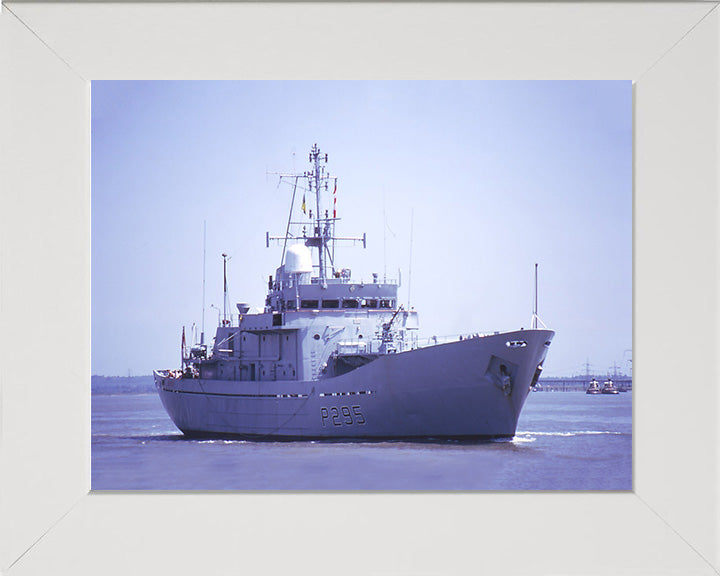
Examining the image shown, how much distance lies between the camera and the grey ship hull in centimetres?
1339

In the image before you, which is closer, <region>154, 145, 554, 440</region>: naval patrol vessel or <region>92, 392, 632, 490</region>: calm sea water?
<region>92, 392, 632, 490</region>: calm sea water

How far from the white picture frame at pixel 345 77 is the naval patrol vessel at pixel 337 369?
7260mm

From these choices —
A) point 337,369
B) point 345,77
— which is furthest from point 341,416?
point 345,77

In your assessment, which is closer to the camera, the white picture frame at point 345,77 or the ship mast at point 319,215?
the white picture frame at point 345,77

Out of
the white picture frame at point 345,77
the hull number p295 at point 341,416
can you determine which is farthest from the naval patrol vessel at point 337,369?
Result: the white picture frame at point 345,77

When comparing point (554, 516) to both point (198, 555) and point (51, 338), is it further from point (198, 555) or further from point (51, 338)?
point (51, 338)

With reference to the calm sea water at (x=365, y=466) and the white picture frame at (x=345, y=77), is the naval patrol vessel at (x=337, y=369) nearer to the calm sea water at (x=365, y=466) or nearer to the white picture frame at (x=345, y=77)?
the calm sea water at (x=365, y=466)

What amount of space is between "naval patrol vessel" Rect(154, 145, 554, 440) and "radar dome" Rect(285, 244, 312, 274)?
0.02 m

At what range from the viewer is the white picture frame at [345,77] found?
5262mm

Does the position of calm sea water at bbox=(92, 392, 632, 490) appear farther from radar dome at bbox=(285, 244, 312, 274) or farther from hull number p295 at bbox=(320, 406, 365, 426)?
radar dome at bbox=(285, 244, 312, 274)

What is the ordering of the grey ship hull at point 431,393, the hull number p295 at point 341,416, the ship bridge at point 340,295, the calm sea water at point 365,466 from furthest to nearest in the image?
the ship bridge at point 340,295, the hull number p295 at point 341,416, the grey ship hull at point 431,393, the calm sea water at point 365,466

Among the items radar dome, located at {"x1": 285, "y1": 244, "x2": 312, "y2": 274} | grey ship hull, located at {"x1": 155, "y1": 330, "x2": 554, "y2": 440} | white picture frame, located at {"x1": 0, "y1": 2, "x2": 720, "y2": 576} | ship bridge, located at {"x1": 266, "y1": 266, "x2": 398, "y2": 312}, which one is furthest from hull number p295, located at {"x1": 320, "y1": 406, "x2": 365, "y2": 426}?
white picture frame, located at {"x1": 0, "y1": 2, "x2": 720, "y2": 576}

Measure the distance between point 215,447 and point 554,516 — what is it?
994 centimetres

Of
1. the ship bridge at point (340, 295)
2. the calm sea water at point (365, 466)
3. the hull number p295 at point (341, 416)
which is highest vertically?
the ship bridge at point (340, 295)
